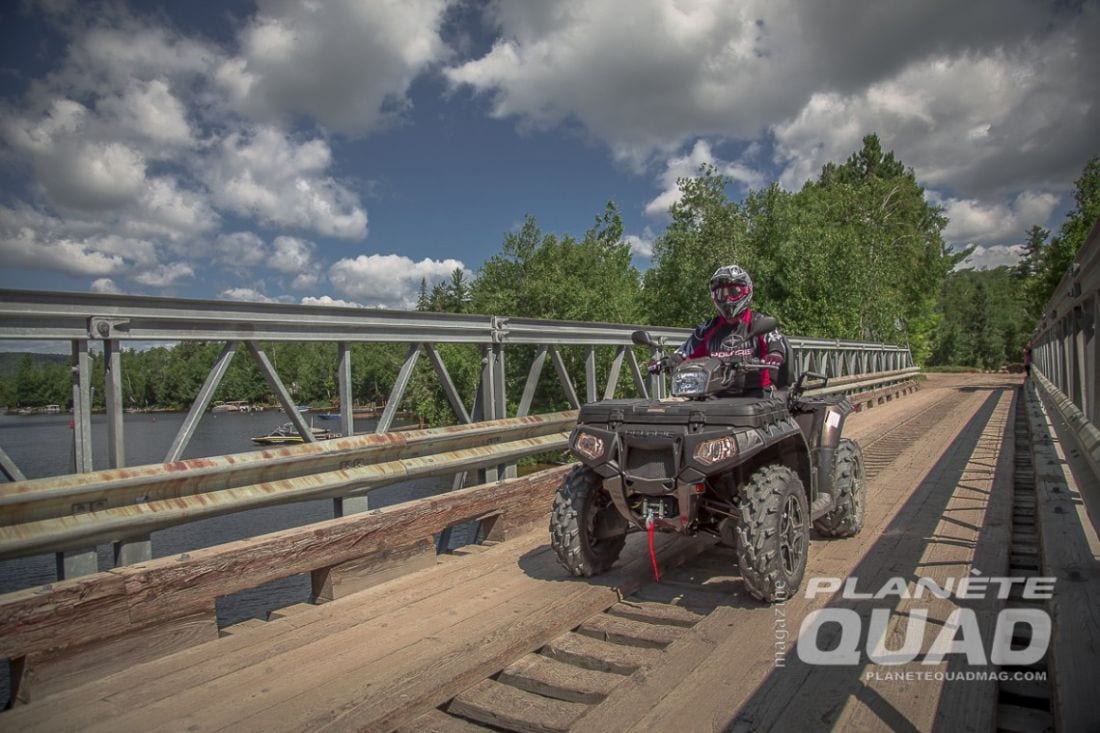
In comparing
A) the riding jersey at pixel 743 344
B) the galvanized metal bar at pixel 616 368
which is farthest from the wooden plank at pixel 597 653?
the galvanized metal bar at pixel 616 368

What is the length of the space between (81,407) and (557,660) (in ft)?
8.26

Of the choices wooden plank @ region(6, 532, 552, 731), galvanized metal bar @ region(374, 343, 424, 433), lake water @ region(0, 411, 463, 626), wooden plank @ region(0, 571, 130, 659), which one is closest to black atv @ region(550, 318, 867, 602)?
wooden plank @ region(6, 532, 552, 731)

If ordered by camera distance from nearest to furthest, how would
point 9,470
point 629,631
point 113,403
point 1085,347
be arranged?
point 9,470 < point 113,403 < point 629,631 < point 1085,347

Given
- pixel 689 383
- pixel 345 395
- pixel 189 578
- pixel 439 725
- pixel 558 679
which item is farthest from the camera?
pixel 345 395

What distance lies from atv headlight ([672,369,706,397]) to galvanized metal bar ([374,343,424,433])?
183 centimetres

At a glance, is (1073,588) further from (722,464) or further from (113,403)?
(113,403)

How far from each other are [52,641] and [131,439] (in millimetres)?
1575

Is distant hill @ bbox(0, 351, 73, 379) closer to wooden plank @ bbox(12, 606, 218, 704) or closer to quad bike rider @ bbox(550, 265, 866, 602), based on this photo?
wooden plank @ bbox(12, 606, 218, 704)

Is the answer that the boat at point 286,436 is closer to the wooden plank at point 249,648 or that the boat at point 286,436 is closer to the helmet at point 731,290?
the wooden plank at point 249,648

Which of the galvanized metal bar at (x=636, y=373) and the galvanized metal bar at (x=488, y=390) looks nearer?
the galvanized metal bar at (x=488, y=390)

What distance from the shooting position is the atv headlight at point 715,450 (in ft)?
12.0

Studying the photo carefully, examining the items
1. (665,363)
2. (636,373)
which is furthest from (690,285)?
(665,363)

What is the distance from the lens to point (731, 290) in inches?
185

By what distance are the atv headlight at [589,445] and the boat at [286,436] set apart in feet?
5.25
